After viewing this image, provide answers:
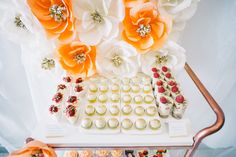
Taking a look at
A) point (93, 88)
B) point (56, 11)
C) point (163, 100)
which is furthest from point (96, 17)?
point (163, 100)

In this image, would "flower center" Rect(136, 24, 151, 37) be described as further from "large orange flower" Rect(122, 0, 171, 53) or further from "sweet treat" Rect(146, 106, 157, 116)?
"sweet treat" Rect(146, 106, 157, 116)

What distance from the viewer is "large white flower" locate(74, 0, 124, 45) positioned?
762mm

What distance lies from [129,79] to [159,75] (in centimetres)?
12

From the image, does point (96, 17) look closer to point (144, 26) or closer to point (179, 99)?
point (144, 26)

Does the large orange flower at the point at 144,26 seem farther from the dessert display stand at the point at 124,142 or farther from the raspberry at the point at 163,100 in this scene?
the dessert display stand at the point at 124,142

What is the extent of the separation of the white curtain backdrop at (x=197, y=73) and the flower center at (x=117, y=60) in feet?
0.73

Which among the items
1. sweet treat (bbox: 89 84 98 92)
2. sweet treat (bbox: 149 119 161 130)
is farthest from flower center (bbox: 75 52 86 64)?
sweet treat (bbox: 149 119 161 130)

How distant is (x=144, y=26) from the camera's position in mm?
807

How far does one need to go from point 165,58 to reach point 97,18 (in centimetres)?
31

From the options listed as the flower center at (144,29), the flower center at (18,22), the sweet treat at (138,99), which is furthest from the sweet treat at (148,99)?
the flower center at (18,22)

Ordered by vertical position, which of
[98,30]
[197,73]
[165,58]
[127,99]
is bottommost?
[197,73]

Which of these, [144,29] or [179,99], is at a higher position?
[144,29]

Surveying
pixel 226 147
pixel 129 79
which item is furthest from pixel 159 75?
pixel 226 147

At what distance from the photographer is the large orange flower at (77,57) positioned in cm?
82
